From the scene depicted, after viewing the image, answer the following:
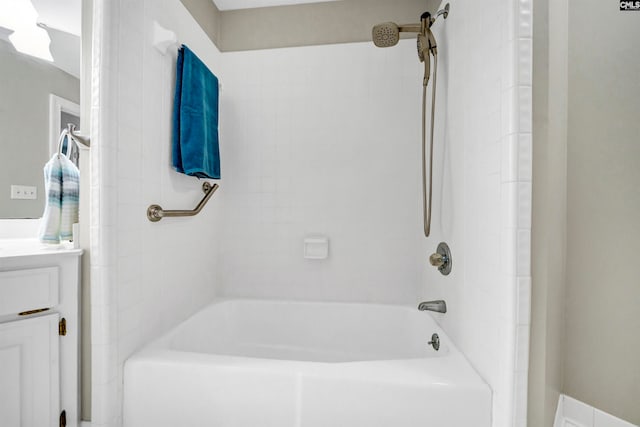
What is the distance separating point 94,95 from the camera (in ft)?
3.34

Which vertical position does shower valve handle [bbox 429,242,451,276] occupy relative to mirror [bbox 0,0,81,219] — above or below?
below

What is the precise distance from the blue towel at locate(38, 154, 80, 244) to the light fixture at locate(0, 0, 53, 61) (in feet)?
1.64

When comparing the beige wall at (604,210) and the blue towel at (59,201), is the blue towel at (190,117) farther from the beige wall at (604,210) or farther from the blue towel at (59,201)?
the beige wall at (604,210)

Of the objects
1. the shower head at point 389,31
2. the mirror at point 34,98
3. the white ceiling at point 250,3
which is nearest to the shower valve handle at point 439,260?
the shower head at point 389,31

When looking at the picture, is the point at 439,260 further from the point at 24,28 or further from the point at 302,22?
the point at 24,28

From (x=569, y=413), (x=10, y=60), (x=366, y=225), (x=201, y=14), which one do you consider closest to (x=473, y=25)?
(x=366, y=225)

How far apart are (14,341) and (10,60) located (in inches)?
41.4

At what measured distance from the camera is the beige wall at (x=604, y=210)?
0.79m

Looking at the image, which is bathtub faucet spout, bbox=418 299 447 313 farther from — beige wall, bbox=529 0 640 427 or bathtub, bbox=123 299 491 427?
beige wall, bbox=529 0 640 427

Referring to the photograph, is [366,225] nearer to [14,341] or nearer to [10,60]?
[14,341]

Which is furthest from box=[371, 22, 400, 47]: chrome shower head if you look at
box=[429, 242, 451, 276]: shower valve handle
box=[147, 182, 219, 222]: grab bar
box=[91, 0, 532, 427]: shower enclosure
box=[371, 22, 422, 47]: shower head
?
box=[147, 182, 219, 222]: grab bar

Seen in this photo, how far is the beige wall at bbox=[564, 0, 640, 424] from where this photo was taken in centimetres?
79

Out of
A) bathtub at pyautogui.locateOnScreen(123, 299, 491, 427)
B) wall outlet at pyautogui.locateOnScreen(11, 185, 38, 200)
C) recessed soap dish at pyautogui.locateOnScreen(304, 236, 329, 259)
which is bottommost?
bathtub at pyautogui.locateOnScreen(123, 299, 491, 427)

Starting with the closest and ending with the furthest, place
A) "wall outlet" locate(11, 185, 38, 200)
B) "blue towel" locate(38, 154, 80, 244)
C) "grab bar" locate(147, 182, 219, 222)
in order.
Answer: "blue towel" locate(38, 154, 80, 244)
"wall outlet" locate(11, 185, 38, 200)
"grab bar" locate(147, 182, 219, 222)
